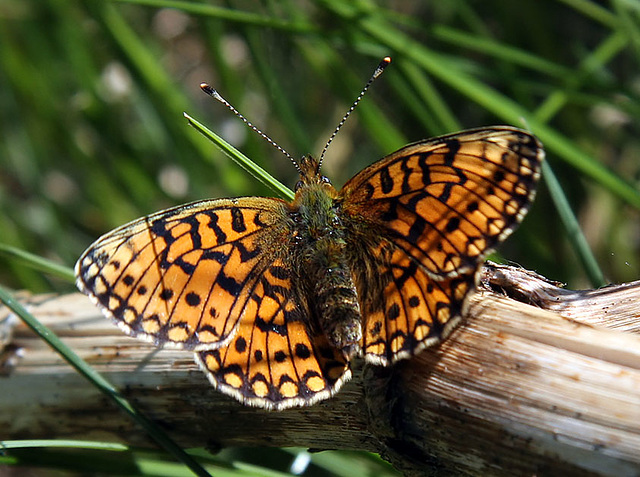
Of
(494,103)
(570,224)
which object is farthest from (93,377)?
(494,103)

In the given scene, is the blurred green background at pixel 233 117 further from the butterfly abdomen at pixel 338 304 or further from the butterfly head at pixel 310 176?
the butterfly abdomen at pixel 338 304

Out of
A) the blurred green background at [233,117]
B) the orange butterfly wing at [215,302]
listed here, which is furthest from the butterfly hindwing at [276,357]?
the blurred green background at [233,117]

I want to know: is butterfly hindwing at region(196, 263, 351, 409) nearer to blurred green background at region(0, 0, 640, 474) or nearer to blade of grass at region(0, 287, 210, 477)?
blade of grass at region(0, 287, 210, 477)

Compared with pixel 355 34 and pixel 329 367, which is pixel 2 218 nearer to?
pixel 355 34

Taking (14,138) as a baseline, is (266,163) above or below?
above

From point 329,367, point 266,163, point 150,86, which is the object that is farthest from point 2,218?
point 329,367

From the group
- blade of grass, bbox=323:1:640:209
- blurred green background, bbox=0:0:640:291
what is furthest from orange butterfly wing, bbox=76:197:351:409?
blurred green background, bbox=0:0:640:291
